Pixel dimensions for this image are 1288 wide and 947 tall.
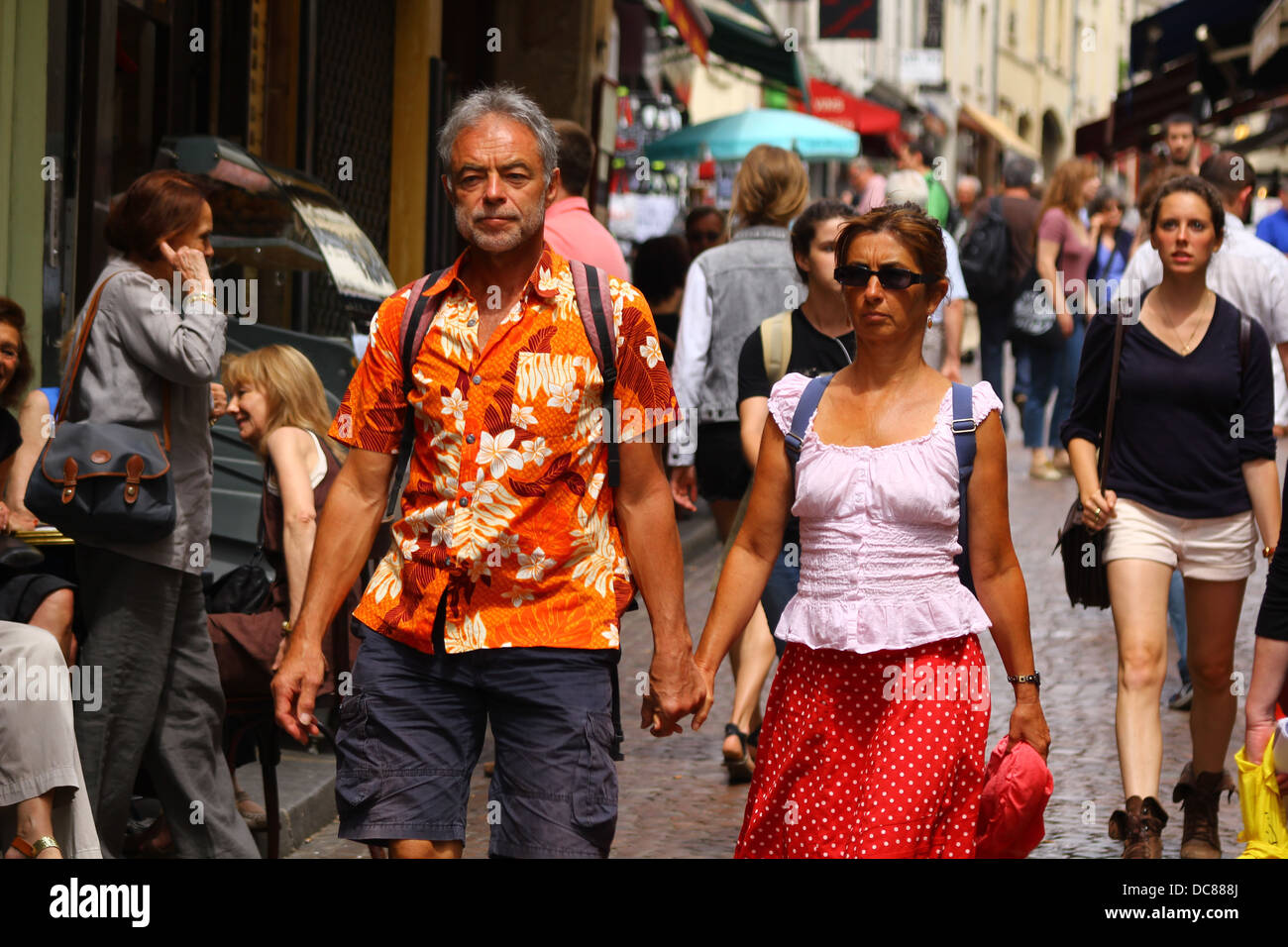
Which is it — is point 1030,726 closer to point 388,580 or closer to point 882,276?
point 882,276

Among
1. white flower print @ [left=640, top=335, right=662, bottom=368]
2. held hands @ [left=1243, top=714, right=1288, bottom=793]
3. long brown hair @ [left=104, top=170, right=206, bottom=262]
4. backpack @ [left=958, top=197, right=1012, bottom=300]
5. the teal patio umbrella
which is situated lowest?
held hands @ [left=1243, top=714, right=1288, bottom=793]

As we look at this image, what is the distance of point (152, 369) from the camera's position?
5.28 m

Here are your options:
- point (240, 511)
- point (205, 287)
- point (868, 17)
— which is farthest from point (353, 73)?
point (868, 17)

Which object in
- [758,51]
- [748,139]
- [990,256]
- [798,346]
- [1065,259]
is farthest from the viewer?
[758,51]

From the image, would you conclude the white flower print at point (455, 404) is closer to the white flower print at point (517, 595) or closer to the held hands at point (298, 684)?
the white flower print at point (517, 595)

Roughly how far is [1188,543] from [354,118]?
299 inches

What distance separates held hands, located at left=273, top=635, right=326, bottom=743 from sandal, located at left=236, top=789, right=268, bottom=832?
2291 mm

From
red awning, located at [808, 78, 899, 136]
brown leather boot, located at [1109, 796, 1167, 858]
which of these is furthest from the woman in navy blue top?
red awning, located at [808, 78, 899, 136]

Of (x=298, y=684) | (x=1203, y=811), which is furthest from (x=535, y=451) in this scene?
(x=1203, y=811)

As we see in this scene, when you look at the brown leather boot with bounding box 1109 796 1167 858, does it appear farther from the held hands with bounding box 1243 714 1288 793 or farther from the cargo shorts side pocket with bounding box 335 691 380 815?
the cargo shorts side pocket with bounding box 335 691 380 815

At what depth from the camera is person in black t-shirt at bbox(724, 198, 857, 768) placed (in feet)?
20.0

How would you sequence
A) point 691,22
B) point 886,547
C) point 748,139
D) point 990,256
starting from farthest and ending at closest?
point 748,139 → point 691,22 → point 990,256 → point 886,547

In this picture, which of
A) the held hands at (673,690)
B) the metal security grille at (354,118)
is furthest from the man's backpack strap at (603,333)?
the metal security grille at (354,118)

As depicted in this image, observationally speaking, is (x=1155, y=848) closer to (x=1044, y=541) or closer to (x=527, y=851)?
(x=527, y=851)
